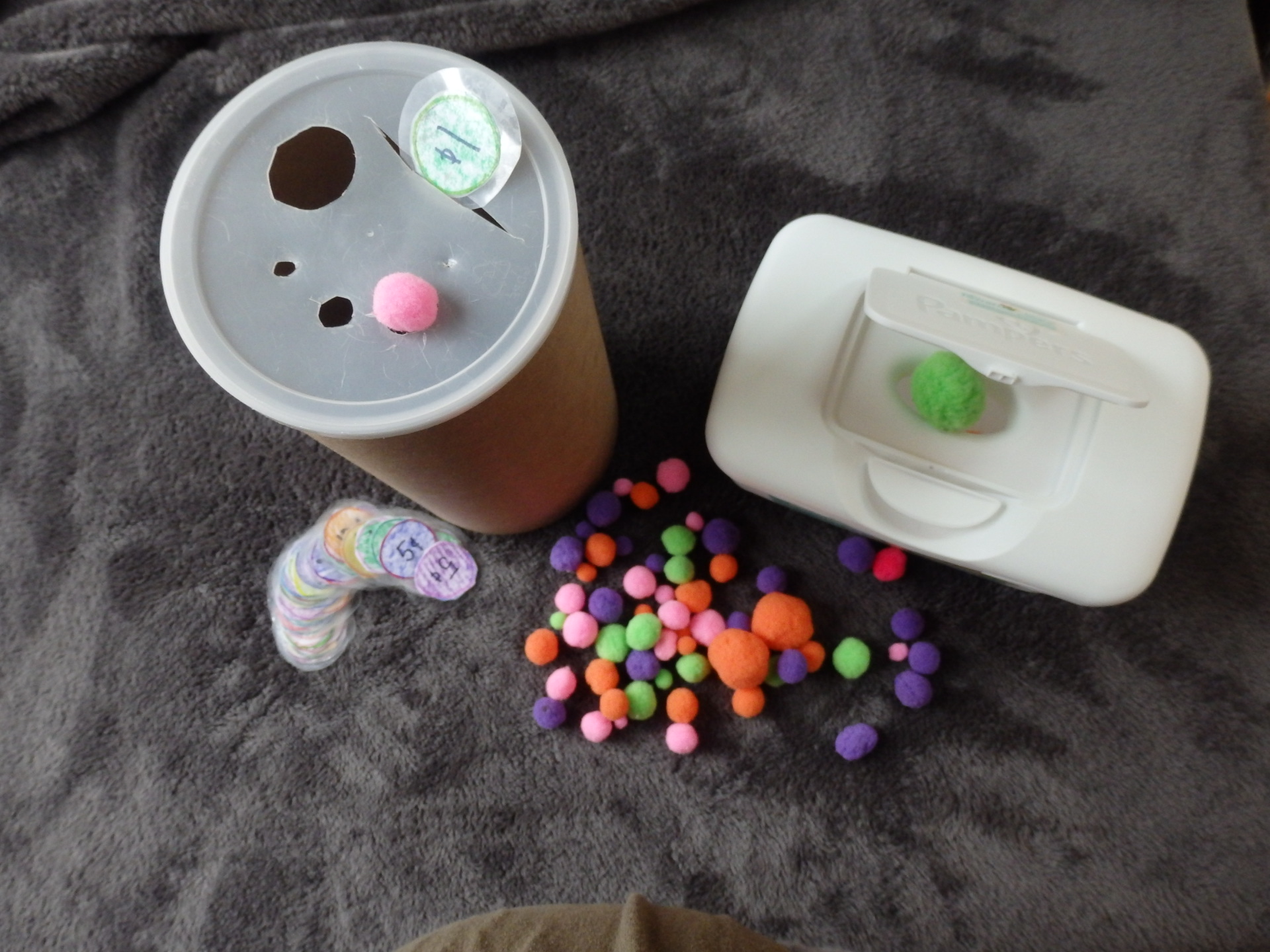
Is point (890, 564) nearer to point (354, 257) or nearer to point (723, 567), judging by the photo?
point (723, 567)

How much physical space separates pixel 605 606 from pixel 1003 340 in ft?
1.26

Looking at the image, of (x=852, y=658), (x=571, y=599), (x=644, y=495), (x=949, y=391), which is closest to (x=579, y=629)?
(x=571, y=599)

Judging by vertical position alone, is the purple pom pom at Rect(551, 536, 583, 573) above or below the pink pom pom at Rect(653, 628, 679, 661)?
above

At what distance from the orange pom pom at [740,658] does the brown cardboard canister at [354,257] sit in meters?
0.33

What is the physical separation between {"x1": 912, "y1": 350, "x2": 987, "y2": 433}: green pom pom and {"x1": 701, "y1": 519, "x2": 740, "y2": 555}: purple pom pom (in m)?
0.21

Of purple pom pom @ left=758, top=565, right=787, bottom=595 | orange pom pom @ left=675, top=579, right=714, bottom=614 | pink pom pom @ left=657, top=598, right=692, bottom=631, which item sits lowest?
pink pom pom @ left=657, top=598, right=692, bottom=631

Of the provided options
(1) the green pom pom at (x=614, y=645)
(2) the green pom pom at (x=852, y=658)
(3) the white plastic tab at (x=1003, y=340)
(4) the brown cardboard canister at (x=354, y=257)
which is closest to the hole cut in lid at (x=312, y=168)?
(4) the brown cardboard canister at (x=354, y=257)

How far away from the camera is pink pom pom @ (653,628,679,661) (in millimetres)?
737

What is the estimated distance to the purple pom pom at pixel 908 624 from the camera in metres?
0.72

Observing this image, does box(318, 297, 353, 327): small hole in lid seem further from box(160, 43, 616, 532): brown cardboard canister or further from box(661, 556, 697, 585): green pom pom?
box(661, 556, 697, 585): green pom pom

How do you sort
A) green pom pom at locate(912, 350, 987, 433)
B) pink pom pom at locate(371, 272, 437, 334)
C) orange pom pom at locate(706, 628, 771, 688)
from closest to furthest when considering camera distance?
1. pink pom pom at locate(371, 272, 437, 334)
2. green pom pom at locate(912, 350, 987, 433)
3. orange pom pom at locate(706, 628, 771, 688)

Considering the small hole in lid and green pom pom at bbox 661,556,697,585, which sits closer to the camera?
the small hole in lid

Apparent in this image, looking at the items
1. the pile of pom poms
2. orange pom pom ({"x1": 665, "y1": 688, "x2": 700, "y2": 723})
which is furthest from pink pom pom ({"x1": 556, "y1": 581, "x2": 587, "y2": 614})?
orange pom pom ({"x1": 665, "y1": 688, "x2": 700, "y2": 723})

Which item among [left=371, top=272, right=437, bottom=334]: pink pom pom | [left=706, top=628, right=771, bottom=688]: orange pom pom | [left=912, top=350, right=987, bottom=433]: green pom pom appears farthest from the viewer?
[left=706, top=628, right=771, bottom=688]: orange pom pom
